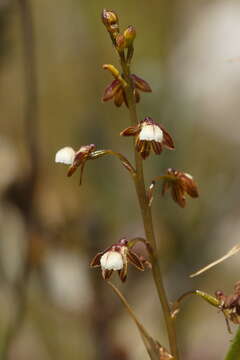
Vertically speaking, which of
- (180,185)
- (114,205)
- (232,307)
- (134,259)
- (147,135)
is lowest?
(114,205)

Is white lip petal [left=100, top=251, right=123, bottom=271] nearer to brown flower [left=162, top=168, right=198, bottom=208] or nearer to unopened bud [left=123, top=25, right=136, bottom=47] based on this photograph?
brown flower [left=162, top=168, right=198, bottom=208]

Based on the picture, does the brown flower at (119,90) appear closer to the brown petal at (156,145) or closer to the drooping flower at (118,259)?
the brown petal at (156,145)

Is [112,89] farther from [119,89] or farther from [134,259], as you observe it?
[134,259]

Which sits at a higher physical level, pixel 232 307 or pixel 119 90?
pixel 119 90

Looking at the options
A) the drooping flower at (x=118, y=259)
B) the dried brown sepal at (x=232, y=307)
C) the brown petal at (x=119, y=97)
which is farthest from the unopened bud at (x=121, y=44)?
the dried brown sepal at (x=232, y=307)

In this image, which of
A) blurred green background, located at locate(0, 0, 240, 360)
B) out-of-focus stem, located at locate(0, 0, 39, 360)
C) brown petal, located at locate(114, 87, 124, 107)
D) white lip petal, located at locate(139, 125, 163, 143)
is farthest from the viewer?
blurred green background, located at locate(0, 0, 240, 360)

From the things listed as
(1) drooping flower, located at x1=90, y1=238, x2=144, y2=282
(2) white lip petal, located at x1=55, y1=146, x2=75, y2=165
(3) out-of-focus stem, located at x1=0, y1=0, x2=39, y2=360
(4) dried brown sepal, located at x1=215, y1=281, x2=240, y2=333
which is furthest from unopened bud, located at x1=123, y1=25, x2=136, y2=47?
(3) out-of-focus stem, located at x1=0, y1=0, x2=39, y2=360

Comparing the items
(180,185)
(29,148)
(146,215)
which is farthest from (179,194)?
(29,148)
